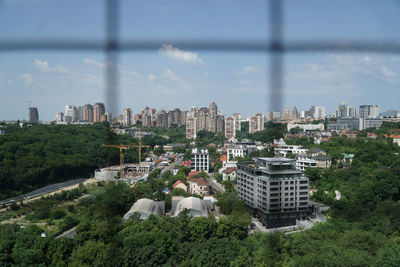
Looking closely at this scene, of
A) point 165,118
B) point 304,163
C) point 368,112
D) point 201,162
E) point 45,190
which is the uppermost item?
point 368,112

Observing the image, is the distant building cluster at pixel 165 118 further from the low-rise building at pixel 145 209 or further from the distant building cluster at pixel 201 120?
the low-rise building at pixel 145 209

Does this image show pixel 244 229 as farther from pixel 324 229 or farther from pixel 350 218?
pixel 350 218

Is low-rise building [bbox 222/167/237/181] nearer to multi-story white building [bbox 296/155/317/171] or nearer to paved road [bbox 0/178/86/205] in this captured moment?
multi-story white building [bbox 296/155/317/171]

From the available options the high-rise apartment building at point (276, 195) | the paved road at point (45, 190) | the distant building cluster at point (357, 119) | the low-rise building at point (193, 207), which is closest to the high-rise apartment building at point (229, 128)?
the distant building cluster at point (357, 119)

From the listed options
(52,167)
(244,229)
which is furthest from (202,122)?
(244,229)

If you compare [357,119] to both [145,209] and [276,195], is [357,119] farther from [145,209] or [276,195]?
[145,209]

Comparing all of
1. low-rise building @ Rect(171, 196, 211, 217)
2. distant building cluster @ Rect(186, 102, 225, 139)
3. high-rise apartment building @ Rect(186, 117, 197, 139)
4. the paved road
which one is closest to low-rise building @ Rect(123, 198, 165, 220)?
low-rise building @ Rect(171, 196, 211, 217)

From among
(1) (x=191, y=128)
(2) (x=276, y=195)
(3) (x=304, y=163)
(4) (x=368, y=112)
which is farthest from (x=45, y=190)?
(4) (x=368, y=112)
